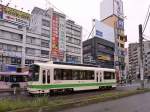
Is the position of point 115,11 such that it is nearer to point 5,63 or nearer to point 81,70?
point 5,63

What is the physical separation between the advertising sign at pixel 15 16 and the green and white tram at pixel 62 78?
27380mm

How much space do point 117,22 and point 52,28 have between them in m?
34.3

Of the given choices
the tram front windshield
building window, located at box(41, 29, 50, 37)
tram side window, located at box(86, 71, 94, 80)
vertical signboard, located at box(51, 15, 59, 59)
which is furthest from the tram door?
vertical signboard, located at box(51, 15, 59, 59)

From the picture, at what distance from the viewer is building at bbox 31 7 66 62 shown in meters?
62.3

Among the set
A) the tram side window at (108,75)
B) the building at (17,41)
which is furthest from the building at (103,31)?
the tram side window at (108,75)

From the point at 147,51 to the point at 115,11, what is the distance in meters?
61.8

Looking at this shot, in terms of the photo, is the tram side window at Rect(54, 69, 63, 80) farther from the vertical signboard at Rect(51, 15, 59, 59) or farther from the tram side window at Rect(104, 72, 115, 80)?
the vertical signboard at Rect(51, 15, 59, 59)

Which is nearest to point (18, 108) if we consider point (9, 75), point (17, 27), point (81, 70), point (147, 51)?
point (81, 70)

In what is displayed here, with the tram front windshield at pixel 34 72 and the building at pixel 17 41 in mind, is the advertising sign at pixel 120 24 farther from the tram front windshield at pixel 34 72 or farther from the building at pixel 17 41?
the tram front windshield at pixel 34 72

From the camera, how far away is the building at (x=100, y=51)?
270 ft

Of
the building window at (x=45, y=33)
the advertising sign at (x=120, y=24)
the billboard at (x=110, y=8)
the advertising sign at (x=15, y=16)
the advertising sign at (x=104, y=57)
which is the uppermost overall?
the billboard at (x=110, y=8)

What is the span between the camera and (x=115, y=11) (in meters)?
91.5

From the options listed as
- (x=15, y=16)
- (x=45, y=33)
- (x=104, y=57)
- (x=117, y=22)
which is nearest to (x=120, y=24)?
(x=117, y=22)

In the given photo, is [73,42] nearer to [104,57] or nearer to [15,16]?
[104,57]
